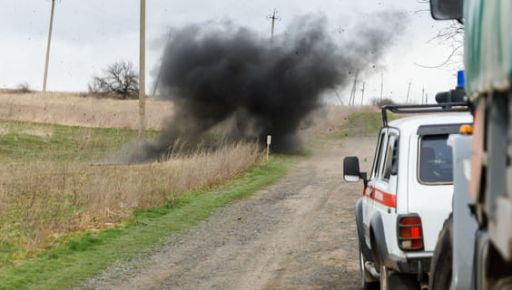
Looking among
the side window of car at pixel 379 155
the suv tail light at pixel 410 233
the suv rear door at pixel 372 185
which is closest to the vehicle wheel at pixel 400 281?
the suv tail light at pixel 410 233

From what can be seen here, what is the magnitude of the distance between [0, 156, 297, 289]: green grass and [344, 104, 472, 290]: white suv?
432 cm

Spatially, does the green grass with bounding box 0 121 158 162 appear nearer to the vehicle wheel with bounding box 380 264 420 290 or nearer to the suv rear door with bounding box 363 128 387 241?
the suv rear door with bounding box 363 128 387 241

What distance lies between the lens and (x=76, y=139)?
127 feet

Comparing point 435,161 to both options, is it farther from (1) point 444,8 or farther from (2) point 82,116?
(2) point 82,116

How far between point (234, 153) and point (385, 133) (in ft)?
59.4

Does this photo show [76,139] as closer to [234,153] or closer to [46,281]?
[234,153]

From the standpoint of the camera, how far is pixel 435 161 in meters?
6.65

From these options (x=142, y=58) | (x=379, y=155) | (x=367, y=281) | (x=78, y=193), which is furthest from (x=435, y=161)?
(x=142, y=58)

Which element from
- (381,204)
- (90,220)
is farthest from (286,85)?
(381,204)

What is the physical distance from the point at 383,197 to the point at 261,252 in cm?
544

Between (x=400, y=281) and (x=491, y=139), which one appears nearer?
(x=491, y=139)

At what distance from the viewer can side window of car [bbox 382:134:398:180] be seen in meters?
6.79

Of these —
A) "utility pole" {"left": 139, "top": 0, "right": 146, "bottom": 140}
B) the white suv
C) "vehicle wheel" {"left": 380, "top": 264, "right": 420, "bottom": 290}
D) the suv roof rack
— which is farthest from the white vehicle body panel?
"utility pole" {"left": 139, "top": 0, "right": 146, "bottom": 140}

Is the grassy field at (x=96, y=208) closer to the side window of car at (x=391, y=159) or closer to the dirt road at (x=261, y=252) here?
the dirt road at (x=261, y=252)
